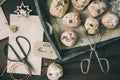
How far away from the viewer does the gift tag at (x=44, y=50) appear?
2.81 ft

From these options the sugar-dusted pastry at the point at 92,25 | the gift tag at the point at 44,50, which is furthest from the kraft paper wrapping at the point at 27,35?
the sugar-dusted pastry at the point at 92,25

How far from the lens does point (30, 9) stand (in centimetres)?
85

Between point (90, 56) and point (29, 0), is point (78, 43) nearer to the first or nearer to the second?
point (90, 56)

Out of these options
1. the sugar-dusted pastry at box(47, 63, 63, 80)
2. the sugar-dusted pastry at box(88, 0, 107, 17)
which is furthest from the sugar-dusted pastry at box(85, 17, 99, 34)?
the sugar-dusted pastry at box(47, 63, 63, 80)

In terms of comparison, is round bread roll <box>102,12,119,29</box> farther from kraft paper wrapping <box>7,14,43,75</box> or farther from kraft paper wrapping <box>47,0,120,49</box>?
kraft paper wrapping <box>7,14,43,75</box>

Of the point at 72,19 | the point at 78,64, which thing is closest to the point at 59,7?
the point at 72,19

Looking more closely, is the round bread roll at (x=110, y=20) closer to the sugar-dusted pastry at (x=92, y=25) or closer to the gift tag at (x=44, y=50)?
the sugar-dusted pastry at (x=92, y=25)

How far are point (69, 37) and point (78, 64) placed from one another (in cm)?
8

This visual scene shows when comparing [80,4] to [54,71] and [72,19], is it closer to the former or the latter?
[72,19]

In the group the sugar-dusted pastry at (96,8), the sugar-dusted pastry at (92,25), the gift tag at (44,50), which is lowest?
the gift tag at (44,50)

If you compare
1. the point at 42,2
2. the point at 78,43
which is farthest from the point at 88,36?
the point at 42,2

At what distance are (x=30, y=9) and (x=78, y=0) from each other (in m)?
0.12

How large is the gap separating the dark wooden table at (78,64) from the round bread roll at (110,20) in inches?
2.2

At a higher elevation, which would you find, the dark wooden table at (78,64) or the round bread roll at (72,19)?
the round bread roll at (72,19)
